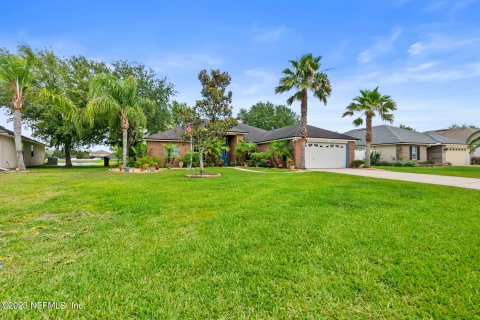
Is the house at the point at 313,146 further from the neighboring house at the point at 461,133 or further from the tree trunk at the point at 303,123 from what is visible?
the neighboring house at the point at 461,133

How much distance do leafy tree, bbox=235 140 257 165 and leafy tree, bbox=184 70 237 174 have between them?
9.25 metres

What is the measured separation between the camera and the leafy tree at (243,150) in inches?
890

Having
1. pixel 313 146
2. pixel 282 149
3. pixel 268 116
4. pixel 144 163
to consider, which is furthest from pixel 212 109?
pixel 268 116

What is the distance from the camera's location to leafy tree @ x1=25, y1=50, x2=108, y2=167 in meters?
21.2

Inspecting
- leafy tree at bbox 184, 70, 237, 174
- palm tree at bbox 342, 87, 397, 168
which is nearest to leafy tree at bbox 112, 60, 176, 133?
leafy tree at bbox 184, 70, 237, 174

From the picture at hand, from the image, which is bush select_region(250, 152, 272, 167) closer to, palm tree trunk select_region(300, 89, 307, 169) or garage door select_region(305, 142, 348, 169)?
palm tree trunk select_region(300, 89, 307, 169)

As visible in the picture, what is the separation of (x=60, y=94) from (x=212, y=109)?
54.3 ft

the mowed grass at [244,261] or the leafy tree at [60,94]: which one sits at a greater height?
the leafy tree at [60,94]

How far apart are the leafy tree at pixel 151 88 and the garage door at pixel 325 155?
16.3m

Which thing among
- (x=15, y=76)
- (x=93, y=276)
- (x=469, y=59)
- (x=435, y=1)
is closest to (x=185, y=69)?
(x=15, y=76)

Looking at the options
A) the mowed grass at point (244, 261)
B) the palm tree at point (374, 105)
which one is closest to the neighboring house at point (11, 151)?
the mowed grass at point (244, 261)

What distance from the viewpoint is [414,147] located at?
89.8 feet

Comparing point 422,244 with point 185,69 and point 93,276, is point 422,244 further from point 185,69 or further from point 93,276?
point 185,69

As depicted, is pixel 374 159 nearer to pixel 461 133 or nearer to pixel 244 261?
pixel 461 133
